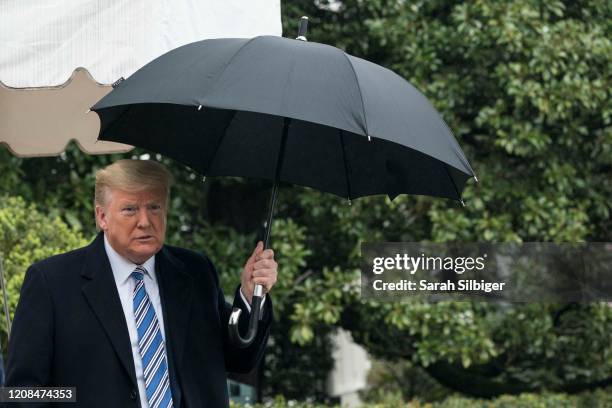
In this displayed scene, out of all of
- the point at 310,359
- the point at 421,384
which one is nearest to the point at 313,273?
the point at 310,359

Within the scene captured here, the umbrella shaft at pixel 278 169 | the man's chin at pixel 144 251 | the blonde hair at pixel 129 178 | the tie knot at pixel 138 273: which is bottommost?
the tie knot at pixel 138 273

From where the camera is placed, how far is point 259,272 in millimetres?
3113

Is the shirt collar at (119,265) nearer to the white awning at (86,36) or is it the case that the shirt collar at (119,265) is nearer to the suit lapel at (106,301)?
the suit lapel at (106,301)

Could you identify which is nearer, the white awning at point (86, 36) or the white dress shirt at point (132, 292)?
the white dress shirt at point (132, 292)

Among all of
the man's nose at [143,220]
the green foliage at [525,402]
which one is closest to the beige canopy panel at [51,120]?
the man's nose at [143,220]

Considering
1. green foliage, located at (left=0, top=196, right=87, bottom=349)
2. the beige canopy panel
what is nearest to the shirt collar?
the beige canopy panel

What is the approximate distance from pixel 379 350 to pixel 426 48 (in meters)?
2.82

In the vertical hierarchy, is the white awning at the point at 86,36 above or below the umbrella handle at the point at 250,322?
above

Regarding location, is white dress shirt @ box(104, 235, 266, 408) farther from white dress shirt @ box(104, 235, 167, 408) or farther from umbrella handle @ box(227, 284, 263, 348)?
umbrella handle @ box(227, 284, 263, 348)

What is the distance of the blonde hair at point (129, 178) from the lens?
113 inches

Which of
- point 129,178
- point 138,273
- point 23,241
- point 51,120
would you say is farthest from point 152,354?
point 23,241

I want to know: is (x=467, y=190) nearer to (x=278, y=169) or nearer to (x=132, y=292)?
(x=278, y=169)

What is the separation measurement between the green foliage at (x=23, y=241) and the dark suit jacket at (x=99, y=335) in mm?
2795

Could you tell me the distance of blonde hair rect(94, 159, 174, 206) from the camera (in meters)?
2.87
